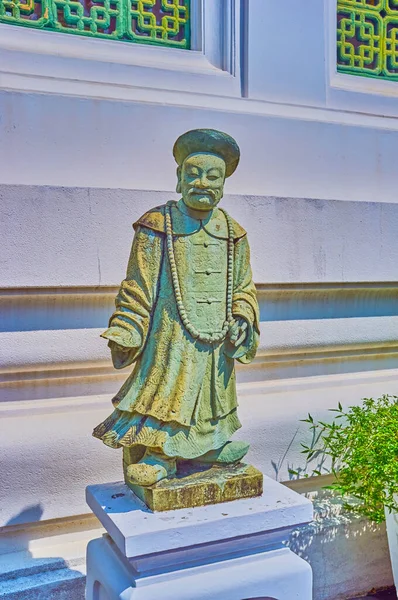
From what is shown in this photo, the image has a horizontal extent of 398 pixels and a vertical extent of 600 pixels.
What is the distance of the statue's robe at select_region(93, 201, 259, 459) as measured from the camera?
5.17 ft

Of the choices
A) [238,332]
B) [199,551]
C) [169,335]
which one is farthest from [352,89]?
[199,551]

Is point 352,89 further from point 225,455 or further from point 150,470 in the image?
point 150,470

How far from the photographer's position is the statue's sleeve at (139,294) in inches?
61.5

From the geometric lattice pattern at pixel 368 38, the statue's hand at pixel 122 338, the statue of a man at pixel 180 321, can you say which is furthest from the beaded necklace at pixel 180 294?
the geometric lattice pattern at pixel 368 38

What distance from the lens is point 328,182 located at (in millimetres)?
2596

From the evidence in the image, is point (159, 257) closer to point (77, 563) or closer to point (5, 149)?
point (5, 149)

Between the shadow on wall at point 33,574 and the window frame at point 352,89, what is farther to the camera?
the window frame at point 352,89

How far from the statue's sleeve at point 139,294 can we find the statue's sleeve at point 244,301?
0.75ft

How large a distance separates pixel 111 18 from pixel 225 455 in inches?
67.6

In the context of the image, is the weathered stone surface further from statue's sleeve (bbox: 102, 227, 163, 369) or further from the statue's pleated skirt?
statue's sleeve (bbox: 102, 227, 163, 369)

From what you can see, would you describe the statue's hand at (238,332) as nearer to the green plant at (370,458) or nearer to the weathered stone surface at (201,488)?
the weathered stone surface at (201,488)

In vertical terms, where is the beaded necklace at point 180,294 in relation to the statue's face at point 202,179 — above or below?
below

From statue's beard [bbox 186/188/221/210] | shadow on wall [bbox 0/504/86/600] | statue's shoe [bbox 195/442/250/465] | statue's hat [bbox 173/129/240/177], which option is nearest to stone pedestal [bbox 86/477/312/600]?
statue's shoe [bbox 195/442/250/465]

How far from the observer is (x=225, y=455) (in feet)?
5.56
